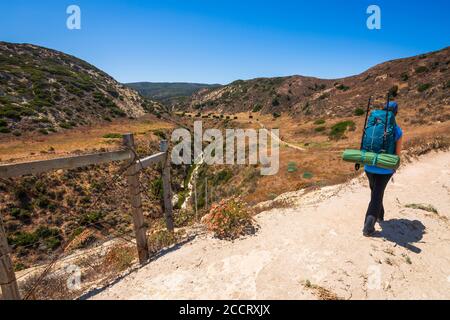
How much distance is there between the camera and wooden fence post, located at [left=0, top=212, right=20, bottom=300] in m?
3.88

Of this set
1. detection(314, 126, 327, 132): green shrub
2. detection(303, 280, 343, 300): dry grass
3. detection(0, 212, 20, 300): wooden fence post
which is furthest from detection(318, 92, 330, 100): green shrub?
detection(0, 212, 20, 300): wooden fence post

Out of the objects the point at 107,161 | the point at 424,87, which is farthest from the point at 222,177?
the point at 424,87

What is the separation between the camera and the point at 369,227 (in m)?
6.27

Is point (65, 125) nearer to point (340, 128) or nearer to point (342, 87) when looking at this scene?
point (340, 128)

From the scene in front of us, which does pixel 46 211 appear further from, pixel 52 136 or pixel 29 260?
pixel 52 136

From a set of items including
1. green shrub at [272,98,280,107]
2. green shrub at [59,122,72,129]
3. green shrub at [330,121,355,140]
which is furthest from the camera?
green shrub at [272,98,280,107]

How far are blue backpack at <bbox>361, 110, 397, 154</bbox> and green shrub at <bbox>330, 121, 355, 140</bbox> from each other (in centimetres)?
2894

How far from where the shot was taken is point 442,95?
36750 millimetres

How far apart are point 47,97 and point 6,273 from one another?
5098 centimetres

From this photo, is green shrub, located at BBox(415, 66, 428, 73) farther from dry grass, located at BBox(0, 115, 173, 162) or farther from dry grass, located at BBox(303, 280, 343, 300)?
dry grass, located at BBox(303, 280, 343, 300)

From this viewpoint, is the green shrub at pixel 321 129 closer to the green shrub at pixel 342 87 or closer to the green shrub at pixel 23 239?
the green shrub at pixel 342 87

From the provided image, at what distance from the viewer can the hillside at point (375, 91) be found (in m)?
39.2
